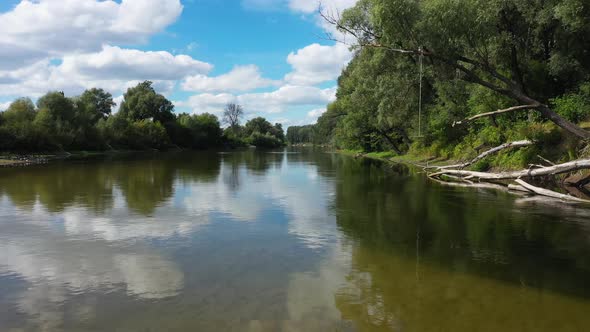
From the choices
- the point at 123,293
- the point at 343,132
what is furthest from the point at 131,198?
the point at 343,132

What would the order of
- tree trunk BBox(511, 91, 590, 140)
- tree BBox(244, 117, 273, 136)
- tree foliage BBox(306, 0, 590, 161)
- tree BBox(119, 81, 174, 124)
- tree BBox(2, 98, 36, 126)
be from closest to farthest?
1. tree trunk BBox(511, 91, 590, 140)
2. tree foliage BBox(306, 0, 590, 161)
3. tree BBox(2, 98, 36, 126)
4. tree BBox(119, 81, 174, 124)
5. tree BBox(244, 117, 273, 136)

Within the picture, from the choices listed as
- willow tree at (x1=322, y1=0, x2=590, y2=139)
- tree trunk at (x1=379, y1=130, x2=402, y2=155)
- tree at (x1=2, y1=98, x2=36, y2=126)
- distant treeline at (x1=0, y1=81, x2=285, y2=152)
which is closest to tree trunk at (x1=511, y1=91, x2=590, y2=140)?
willow tree at (x1=322, y1=0, x2=590, y2=139)

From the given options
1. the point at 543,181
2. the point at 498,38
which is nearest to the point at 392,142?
the point at 498,38

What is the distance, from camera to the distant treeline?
54969 millimetres

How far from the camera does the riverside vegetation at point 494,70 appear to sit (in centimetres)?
2008

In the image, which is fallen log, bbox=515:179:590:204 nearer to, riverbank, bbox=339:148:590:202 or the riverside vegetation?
riverbank, bbox=339:148:590:202

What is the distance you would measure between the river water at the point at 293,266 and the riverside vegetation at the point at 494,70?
694 cm

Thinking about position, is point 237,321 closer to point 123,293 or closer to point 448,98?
point 123,293

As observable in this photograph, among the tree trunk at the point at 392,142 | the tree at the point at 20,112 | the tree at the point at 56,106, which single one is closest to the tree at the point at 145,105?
the tree at the point at 56,106

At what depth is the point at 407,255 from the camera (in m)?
9.37

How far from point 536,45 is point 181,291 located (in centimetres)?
2809

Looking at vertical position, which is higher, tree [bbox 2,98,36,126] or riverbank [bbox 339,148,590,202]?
tree [bbox 2,98,36,126]

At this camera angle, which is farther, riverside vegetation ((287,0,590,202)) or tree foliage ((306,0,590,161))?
tree foliage ((306,0,590,161))

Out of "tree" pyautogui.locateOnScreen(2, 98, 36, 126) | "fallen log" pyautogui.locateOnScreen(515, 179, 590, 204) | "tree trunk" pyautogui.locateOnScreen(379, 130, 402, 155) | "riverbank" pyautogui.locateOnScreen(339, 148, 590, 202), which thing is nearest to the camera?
"fallen log" pyautogui.locateOnScreen(515, 179, 590, 204)
